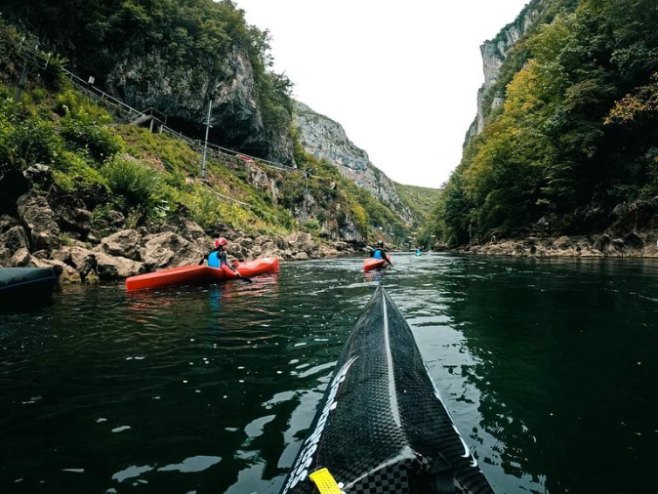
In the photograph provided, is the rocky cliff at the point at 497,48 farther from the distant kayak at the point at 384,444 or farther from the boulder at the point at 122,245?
the distant kayak at the point at 384,444

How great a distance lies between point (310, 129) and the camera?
15675 centimetres

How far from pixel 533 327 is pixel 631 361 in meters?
1.47

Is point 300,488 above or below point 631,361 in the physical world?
above

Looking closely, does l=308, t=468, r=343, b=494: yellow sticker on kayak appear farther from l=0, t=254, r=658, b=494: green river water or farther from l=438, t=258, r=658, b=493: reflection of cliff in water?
l=438, t=258, r=658, b=493: reflection of cliff in water

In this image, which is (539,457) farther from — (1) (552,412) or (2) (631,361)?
(2) (631,361)

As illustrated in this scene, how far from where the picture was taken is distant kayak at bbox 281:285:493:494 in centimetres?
122

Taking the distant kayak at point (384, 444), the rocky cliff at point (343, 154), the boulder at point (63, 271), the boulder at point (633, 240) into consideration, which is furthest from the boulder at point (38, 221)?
the rocky cliff at point (343, 154)

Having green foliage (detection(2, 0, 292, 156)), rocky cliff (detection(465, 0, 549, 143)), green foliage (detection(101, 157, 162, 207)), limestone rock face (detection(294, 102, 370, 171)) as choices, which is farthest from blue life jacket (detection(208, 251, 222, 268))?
limestone rock face (detection(294, 102, 370, 171))

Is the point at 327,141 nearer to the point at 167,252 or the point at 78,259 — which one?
the point at 167,252

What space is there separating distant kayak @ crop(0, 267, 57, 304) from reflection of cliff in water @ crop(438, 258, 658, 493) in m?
7.24

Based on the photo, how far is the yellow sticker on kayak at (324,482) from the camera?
119cm

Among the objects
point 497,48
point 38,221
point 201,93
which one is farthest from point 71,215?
point 497,48

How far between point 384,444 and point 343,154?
6736 inches

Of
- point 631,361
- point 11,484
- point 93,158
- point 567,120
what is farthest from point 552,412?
point 567,120
